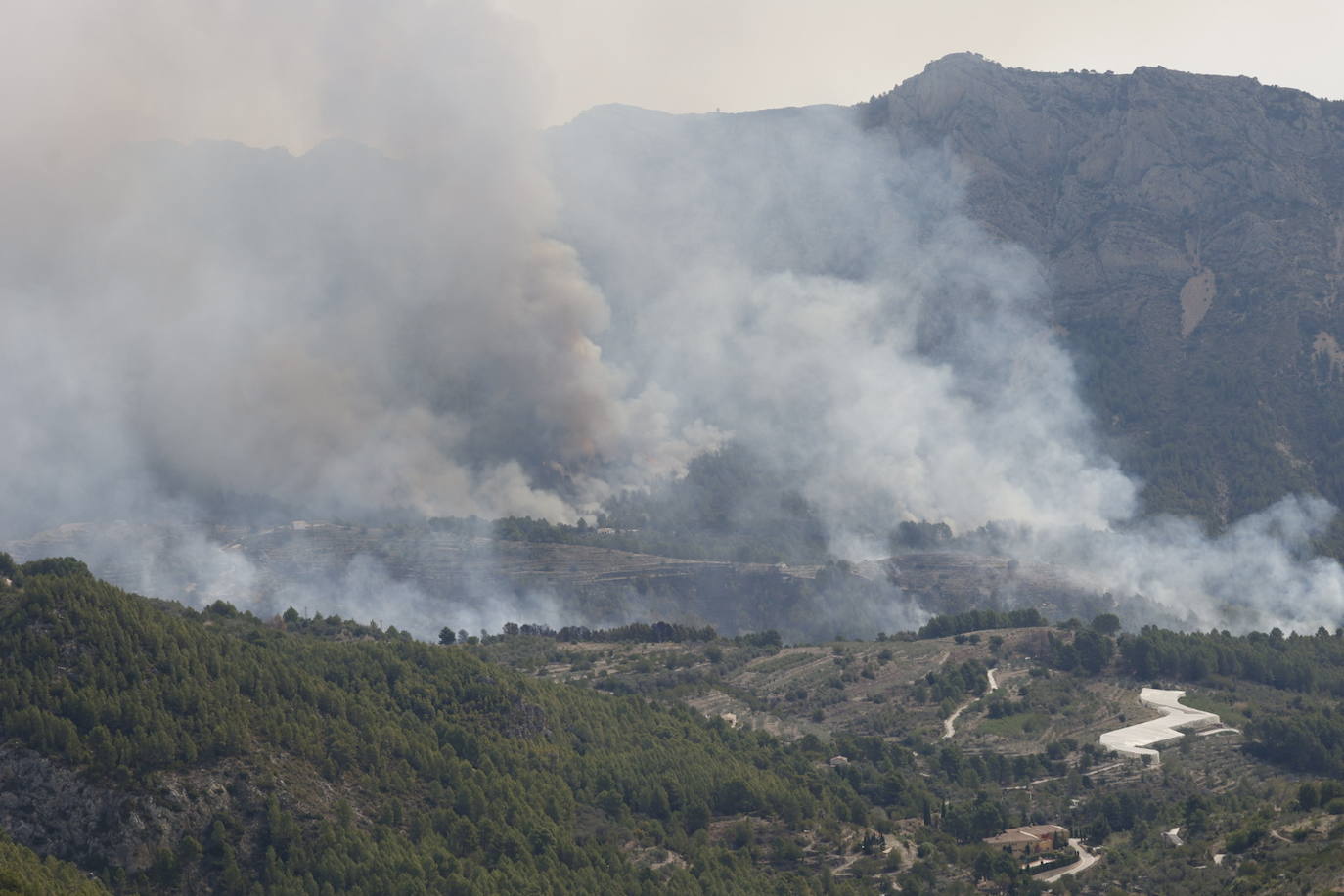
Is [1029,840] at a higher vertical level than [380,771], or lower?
lower

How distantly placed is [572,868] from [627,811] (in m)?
11.0

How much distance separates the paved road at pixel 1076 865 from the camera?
392 feet

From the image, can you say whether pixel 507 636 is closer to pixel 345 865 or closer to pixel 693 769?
pixel 693 769

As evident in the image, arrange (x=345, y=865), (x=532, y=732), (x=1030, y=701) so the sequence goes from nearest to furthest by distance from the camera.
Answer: (x=345, y=865), (x=532, y=732), (x=1030, y=701)

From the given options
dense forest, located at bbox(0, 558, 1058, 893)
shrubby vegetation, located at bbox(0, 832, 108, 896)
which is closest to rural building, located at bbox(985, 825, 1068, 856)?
dense forest, located at bbox(0, 558, 1058, 893)

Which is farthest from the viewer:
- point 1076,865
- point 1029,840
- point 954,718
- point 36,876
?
point 954,718

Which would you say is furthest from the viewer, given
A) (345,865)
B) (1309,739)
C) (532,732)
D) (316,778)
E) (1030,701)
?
(1030,701)

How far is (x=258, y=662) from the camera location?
4596 inches

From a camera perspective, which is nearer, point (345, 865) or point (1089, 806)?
point (345, 865)

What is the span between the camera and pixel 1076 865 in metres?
122

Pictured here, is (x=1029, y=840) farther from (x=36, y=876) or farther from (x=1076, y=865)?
(x=36, y=876)

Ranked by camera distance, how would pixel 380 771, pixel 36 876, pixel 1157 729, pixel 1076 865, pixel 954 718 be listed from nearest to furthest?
pixel 36 876 < pixel 380 771 < pixel 1076 865 < pixel 1157 729 < pixel 954 718

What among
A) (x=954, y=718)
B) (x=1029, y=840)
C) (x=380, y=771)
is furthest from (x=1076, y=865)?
(x=380, y=771)

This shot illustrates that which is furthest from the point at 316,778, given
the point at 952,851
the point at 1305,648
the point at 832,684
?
the point at 1305,648
